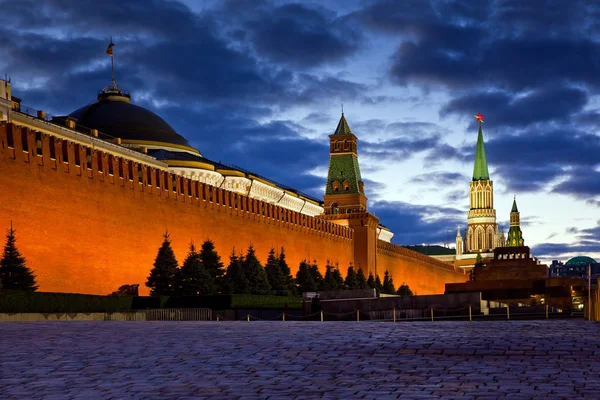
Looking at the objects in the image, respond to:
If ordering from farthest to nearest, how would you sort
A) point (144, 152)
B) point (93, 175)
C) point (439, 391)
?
point (144, 152) → point (93, 175) → point (439, 391)

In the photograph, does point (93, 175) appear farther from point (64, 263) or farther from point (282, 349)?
point (282, 349)

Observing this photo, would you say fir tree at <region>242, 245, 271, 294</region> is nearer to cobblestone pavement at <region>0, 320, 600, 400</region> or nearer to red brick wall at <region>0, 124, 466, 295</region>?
red brick wall at <region>0, 124, 466, 295</region>

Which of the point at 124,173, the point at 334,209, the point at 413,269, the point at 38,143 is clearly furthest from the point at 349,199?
the point at 38,143

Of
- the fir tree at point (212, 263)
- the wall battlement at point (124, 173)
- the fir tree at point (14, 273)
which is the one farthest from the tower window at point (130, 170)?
the fir tree at point (14, 273)

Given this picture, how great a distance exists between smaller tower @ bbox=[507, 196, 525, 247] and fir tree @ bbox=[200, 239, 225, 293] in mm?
96892

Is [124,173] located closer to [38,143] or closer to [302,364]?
[38,143]

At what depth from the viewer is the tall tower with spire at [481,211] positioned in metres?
127

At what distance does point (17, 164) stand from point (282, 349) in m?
16.2

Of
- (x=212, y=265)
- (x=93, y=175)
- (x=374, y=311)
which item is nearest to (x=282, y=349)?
(x=374, y=311)

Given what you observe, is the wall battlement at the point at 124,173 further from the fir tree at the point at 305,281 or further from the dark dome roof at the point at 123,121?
the dark dome roof at the point at 123,121

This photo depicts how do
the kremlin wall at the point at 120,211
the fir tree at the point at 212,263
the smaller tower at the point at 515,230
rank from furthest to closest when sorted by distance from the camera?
1. the smaller tower at the point at 515,230
2. the fir tree at the point at 212,263
3. the kremlin wall at the point at 120,211

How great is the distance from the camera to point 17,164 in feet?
83.2

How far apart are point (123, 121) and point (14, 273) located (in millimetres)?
30627

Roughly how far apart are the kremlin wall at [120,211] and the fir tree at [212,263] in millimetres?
1355
